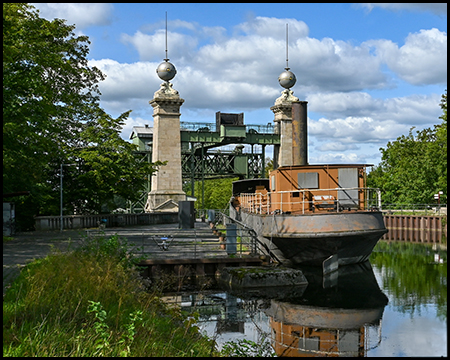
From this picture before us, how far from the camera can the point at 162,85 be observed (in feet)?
146

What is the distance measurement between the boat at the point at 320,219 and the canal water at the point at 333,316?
1.04 m

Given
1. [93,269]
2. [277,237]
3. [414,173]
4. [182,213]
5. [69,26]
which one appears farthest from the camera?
[414,173]

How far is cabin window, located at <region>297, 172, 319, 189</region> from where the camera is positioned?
24062 mm

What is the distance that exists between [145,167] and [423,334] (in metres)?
26.0

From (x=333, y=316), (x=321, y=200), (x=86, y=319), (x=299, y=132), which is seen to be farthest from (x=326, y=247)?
(x=86, y=319)

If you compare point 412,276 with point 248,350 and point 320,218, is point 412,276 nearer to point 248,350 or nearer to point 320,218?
point 320,218

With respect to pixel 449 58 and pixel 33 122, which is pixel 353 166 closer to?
pixel 33 122

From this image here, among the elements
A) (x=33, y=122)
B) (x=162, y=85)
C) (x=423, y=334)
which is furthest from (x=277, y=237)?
(x=162, y=85)

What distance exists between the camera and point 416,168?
52.9 meters

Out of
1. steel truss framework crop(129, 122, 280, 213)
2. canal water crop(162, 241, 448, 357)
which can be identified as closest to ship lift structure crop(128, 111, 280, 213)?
steel truss framework crop(129, 122, 280, 213)

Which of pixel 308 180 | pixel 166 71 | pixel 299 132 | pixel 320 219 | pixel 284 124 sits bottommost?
pixel 320 219

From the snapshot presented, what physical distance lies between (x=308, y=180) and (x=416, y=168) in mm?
32301

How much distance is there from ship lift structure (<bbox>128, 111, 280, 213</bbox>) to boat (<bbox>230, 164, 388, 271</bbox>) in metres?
23.8

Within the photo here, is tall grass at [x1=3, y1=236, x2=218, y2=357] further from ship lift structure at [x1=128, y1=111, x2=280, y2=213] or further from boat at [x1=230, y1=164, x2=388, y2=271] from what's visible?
ship lift structure at [x1=128, y1=111, x2=280, y2=213]
